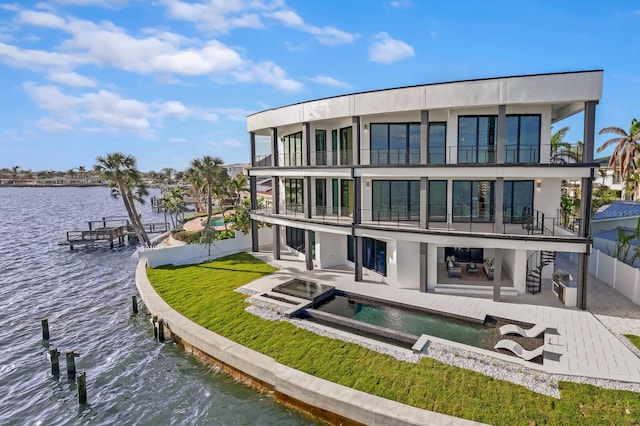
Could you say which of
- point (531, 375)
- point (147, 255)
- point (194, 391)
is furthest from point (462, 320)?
point (147, 255)

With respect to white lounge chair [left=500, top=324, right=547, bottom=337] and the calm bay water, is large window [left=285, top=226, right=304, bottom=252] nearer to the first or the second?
the calm bay water

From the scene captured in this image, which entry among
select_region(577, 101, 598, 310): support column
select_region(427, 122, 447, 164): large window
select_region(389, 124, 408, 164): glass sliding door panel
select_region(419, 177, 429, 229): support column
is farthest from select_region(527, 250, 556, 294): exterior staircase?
select_region(389, 124, 408, 164): glass sliding door panel

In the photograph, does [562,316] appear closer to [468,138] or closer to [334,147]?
[468,138]

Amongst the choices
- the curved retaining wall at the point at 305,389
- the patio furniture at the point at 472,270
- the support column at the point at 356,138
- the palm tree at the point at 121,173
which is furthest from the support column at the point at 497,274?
the palm tree at the point at 121,173

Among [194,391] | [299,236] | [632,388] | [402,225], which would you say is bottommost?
[194,391]

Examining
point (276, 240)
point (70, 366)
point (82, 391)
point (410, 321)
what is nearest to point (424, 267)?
point (410, 321)

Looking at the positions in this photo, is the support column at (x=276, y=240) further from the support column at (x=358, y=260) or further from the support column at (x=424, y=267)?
the support column at (x=424, y=267)

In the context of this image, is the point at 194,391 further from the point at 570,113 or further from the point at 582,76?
the point at 570,113
